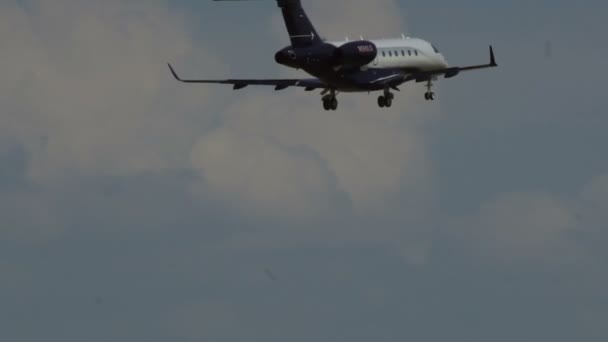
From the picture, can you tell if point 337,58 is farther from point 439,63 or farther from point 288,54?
point 439,63

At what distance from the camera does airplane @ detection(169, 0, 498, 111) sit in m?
123

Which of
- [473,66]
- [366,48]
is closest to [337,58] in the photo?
[366,48]

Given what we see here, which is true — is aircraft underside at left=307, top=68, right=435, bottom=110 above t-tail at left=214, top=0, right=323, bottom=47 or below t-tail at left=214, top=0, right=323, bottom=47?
below

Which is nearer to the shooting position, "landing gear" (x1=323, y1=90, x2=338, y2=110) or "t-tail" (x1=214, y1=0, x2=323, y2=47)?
"t-tail" (x1=214, y1=0, x2=323, y2=47)

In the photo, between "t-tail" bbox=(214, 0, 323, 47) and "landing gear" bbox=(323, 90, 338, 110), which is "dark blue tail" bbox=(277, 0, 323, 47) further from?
"landing gear" bbox=(323, 90, 338, 110)

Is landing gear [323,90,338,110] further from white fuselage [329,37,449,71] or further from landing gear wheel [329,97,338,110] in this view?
white fuselage [329,37,449,71]

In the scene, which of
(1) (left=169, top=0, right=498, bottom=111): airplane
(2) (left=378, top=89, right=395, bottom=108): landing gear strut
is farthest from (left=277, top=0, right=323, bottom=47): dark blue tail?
(2) (left=378, top=89, right=395, bottom=108): landing gear strut

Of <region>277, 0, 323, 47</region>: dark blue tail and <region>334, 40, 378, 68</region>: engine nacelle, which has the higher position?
<region>277, 0, 323, 47</region>: dark blue tail

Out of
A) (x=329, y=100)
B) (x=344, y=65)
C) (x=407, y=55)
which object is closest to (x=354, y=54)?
(x=344, y=65)

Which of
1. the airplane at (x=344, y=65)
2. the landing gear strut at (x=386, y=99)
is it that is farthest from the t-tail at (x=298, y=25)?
the landing gear strut at (x=386, y=99)

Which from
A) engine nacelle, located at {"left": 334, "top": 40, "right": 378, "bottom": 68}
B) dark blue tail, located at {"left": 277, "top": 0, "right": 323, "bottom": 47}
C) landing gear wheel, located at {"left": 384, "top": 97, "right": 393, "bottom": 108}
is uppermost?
dark blue tail, located at {"left": 277, "top": 0, "right": 323, "bottom": 47}

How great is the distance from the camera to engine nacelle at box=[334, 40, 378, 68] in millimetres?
122625

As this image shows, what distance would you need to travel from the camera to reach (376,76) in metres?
126

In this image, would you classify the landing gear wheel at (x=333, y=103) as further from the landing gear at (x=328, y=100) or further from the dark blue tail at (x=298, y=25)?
the dark blue tail at (x=298, y=25)
